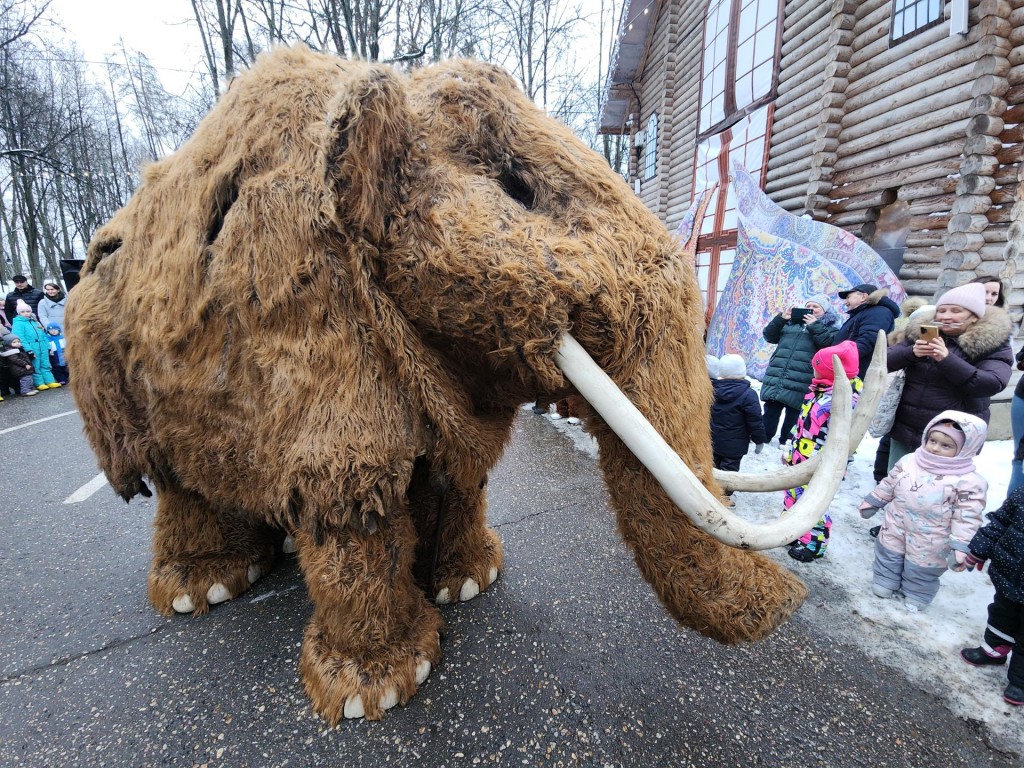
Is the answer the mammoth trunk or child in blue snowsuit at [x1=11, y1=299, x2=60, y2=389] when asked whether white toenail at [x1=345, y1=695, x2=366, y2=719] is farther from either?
child in blue snowsuit at [x1=11, y1=299, x2=60, y2=389]

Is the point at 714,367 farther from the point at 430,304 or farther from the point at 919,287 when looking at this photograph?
the point at 919,287

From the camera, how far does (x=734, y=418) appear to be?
315 centimetres

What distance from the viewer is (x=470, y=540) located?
2.21m

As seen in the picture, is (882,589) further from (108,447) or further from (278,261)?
(108,447)

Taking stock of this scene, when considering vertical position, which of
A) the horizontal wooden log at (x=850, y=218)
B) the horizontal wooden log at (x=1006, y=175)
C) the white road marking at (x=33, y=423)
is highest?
the horizontal wooden log at (x=1006, y=175)

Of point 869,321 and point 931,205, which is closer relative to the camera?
point 869,321

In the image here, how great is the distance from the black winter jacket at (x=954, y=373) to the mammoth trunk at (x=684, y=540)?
2237mm

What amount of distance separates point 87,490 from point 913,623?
5027 mm

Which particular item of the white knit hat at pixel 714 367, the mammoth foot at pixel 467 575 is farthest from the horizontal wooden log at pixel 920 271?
the mammoth foot at pixel 467 575

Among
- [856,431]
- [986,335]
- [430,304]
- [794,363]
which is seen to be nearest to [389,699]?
[430,304]

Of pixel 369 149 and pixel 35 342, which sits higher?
pixel 369 149

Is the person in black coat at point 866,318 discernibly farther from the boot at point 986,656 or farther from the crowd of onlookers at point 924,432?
the boot at point 986,656

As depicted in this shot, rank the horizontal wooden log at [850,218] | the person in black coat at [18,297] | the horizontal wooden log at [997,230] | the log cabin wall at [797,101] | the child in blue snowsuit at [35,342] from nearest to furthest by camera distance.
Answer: the horizontal wooden log at [997,230]
the horizontal wooden log at [850,218]
the log cabin wall at [797,101]
the child in blue snowsuit at [35,342]
the person in black coat at [18,297]

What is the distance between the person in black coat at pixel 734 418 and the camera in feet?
10.3
